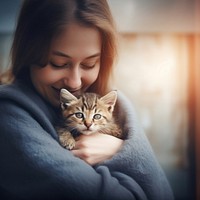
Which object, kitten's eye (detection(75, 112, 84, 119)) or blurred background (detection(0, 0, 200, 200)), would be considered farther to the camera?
blurred background (detection(0, 0, 200, 200))

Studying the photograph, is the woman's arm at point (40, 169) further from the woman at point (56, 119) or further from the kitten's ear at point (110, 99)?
the kitten's ear at point (110, 99)

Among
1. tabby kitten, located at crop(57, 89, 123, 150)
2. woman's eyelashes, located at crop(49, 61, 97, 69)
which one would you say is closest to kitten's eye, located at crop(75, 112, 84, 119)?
tabby kitten, located at crop(57, 89, 123, 150)

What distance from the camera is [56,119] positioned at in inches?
38.3

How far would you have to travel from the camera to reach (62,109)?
984 mm

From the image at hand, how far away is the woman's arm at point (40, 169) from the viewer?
916 mm

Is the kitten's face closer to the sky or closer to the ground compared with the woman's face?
closer to the ground

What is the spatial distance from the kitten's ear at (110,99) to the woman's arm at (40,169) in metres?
0.16

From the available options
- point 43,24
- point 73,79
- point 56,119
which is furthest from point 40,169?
point 43,24

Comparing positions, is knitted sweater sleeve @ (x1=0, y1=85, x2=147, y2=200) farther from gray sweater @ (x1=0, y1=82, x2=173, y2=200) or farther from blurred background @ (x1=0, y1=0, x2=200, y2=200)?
blurred background @ (x1=0, y1=0, x2=200, y2=200)

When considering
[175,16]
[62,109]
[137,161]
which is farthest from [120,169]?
[175,16]

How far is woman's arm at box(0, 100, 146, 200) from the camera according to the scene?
0.92m

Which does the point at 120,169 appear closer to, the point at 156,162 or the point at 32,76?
the point at 156,162

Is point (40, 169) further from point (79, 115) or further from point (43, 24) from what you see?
point (43, 24)

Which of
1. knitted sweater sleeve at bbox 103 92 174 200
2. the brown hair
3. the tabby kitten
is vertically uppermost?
the brown hair
